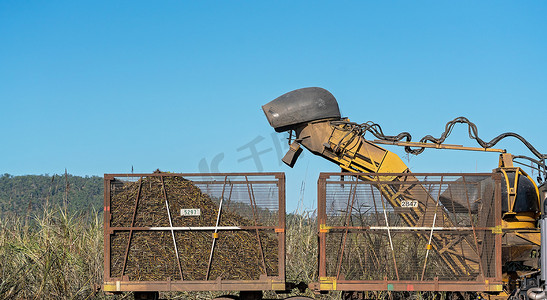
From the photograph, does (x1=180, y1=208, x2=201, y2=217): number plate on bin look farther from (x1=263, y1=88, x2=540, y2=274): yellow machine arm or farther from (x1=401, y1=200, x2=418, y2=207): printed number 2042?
(x1=401, y1=200, x2=418, y2=207): printed number 2042

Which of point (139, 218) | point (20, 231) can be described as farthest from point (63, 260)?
point (139, 218)

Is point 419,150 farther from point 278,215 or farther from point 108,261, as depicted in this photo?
point 108,261

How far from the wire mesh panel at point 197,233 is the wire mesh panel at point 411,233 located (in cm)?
84

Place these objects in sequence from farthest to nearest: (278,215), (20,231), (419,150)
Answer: (20,231) → (419,150) → (278,215)

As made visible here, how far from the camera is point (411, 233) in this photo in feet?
32.9

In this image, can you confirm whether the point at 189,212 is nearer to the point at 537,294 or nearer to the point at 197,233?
the point at 197,233

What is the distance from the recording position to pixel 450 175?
33.1 ft

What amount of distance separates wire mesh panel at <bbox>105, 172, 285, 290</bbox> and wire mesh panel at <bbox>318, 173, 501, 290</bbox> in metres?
0.84

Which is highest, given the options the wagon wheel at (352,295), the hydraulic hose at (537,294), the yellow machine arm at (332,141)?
the yellow machine arm at (332,141)

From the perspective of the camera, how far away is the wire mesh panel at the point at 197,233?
1000 cm

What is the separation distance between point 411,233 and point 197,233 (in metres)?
3.28

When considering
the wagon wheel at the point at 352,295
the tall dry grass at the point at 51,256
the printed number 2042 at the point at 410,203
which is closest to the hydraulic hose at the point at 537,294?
the printed number 2042 at the point at 410,203

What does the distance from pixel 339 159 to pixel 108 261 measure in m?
4.21

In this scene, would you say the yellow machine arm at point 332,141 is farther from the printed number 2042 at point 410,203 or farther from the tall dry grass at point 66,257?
the tall dry grass at point 66,257
